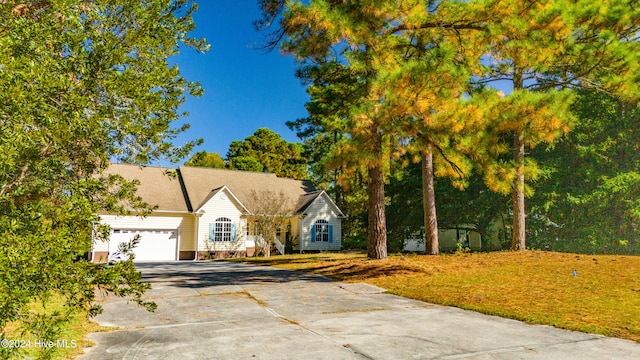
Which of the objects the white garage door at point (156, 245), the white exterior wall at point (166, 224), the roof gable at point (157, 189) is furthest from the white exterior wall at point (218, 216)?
the white garage door at point (156, 245)

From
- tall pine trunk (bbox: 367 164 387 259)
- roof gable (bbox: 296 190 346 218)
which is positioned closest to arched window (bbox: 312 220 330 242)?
roof gable (bbox: 296 190 346 218)

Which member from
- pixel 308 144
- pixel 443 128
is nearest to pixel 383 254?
pixel 443 128

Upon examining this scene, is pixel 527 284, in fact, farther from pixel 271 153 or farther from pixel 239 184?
pixel 271 153

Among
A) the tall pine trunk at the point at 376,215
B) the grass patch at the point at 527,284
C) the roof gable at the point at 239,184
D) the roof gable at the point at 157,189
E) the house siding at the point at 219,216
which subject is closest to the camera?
the grass patch at the point at 527,284

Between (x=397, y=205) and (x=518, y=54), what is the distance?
59.5ft

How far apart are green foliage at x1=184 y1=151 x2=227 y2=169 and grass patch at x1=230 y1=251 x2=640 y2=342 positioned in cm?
3840

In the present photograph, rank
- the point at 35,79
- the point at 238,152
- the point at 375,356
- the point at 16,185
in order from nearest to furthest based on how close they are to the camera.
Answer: the point at 35,79 → the point at 16,185 → the point at 375,356 → the point at 238,152

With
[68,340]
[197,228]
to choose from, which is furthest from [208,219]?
[68,340]

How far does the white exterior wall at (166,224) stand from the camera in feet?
79.1

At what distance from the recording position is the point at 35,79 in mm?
3143

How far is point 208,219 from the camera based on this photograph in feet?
87.8

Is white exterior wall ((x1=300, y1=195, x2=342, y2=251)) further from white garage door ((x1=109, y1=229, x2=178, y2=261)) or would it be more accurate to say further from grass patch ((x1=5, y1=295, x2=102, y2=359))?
grass patch ((x1=5, y1=295, x2=102, y2=359))

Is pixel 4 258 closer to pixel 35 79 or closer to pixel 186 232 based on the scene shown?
pixel 35 79

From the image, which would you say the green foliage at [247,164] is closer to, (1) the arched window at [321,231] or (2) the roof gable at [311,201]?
(2) the roof gable at [311,201]
